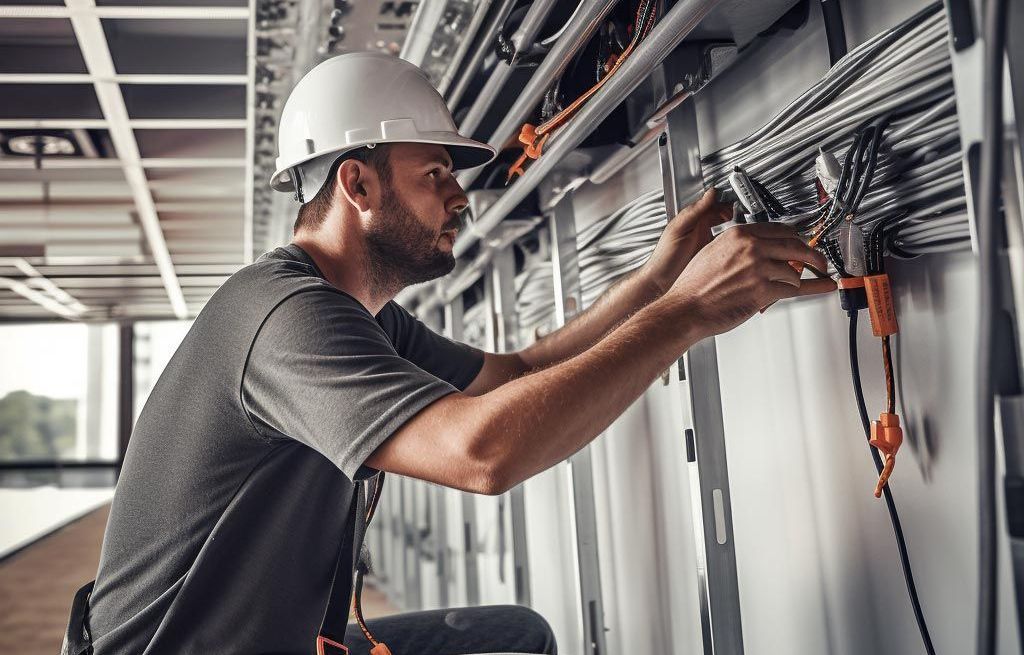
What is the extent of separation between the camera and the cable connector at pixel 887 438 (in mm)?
825

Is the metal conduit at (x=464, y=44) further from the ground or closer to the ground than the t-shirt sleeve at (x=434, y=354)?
further from the ground

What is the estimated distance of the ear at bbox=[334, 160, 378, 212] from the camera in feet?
3.86

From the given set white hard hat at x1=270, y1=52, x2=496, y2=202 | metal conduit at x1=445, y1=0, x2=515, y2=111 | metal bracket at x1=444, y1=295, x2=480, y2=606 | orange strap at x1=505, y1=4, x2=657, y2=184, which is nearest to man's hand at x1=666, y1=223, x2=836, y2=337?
orange strap at x1=505, y1=4, x2=657, y2=184

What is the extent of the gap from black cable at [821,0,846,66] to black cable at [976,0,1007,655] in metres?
0.48

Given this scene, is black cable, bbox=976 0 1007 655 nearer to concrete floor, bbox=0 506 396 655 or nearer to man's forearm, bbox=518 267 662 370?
man's forearm, bbox=518 267 662 370

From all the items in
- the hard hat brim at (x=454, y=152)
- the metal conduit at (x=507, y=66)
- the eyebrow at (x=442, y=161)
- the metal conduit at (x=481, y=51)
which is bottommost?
the eyebrow at (x=442, y=161)

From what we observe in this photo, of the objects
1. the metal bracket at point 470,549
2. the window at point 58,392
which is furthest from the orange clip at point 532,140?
the window at point 58,392

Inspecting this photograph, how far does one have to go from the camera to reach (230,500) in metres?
1.02

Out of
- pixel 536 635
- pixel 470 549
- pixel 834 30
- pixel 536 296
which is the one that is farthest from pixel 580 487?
pixel 470 549

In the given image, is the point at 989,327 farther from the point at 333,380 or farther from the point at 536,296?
the point at 536,296

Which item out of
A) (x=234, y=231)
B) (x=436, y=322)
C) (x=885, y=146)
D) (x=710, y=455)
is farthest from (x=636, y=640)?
(x=234, y=231)

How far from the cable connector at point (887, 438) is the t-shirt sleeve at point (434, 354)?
0.74 m

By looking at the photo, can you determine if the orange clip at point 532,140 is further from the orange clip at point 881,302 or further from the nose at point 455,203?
the orange clip at point 881,302

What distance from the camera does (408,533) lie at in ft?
13.1
